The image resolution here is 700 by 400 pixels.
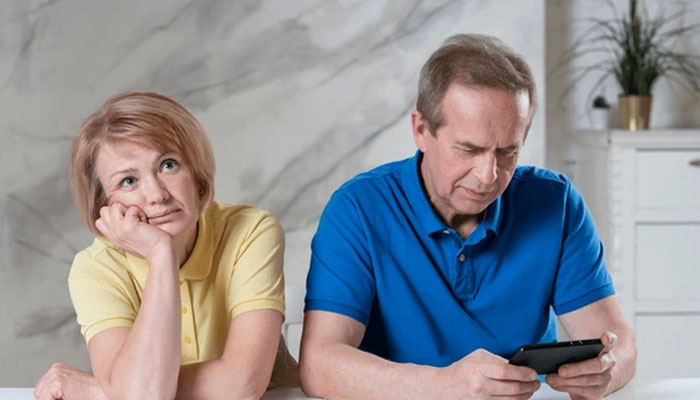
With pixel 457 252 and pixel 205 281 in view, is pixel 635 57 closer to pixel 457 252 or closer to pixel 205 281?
pixel 457 252

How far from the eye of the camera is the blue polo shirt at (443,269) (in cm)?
181

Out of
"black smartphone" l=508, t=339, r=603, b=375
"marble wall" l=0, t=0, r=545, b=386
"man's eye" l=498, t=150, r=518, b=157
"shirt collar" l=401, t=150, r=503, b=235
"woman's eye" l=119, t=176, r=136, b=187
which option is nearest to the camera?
"black smartphone" l=508, t=339, r=603, b=375

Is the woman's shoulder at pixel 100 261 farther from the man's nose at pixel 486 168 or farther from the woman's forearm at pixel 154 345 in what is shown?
the man's nose at pixel 486 168

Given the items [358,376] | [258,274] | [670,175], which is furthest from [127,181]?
[670,175]

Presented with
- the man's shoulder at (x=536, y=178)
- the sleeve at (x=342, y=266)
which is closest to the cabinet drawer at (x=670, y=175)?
the man's shoulder at (x=536, y=178)

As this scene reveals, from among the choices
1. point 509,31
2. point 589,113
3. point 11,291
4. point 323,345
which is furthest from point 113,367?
point 589,113

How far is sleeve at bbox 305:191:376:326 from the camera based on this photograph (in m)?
1.74

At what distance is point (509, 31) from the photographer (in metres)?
3.40

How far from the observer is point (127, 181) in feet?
5.31

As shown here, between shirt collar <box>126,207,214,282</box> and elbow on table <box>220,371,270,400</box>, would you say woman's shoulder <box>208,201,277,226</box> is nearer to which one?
shirt collar <box>126,207,214,282</box>

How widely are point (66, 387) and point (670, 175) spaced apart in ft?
8.15

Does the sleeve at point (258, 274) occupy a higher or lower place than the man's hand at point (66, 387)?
higher

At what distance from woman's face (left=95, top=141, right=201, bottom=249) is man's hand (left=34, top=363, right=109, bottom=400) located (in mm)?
288

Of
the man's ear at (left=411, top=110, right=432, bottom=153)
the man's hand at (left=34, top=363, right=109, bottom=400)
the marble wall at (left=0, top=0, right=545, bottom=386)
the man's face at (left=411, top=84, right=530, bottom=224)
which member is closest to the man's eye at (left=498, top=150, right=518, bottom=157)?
the man's face at (left=411, top=84, right=530, bottom=224)
